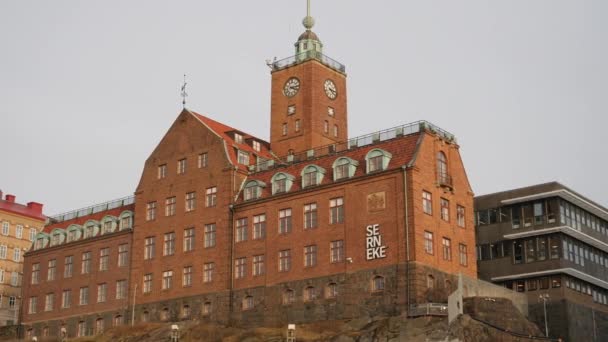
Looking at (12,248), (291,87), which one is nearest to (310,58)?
(291,87)

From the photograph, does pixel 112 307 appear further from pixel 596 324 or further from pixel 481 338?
pixel 596 324

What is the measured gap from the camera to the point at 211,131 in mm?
93188

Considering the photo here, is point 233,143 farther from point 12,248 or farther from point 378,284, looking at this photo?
point 12,248

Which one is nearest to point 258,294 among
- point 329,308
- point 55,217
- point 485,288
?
point 329,308

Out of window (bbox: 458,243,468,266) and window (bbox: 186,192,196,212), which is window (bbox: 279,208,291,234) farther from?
window (bbox: 458,243,468,266)

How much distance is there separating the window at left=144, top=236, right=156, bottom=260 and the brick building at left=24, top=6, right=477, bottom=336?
145mm

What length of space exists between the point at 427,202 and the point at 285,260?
14125 millimetres

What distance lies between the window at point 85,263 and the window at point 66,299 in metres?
2.89

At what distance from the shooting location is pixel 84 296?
10231 centimetres

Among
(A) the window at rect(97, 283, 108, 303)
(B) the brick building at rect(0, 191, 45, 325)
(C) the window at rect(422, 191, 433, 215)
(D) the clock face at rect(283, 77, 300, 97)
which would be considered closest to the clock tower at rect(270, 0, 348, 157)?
(D) the clock face at rect(283, 77, 300, 97)

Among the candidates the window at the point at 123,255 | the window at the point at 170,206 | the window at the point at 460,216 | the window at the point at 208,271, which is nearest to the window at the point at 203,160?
the window at the point at 170,206

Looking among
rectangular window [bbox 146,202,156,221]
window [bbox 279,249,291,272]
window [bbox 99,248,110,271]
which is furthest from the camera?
window [bbox 99,248,110,271]

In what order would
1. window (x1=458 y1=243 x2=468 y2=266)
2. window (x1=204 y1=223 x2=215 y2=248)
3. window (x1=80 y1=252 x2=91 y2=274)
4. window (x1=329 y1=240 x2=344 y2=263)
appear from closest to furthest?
1. window (x1=329 y1=240 x2=344 y2=263)
2. window (x1=458 y1=243 x2=468 y2=266)
3. window (x1=204 y1=223 x2=215 y2=248)
4. window (x1=80 y1=252 x2=91 y2=274)

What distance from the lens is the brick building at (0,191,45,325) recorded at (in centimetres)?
13150
